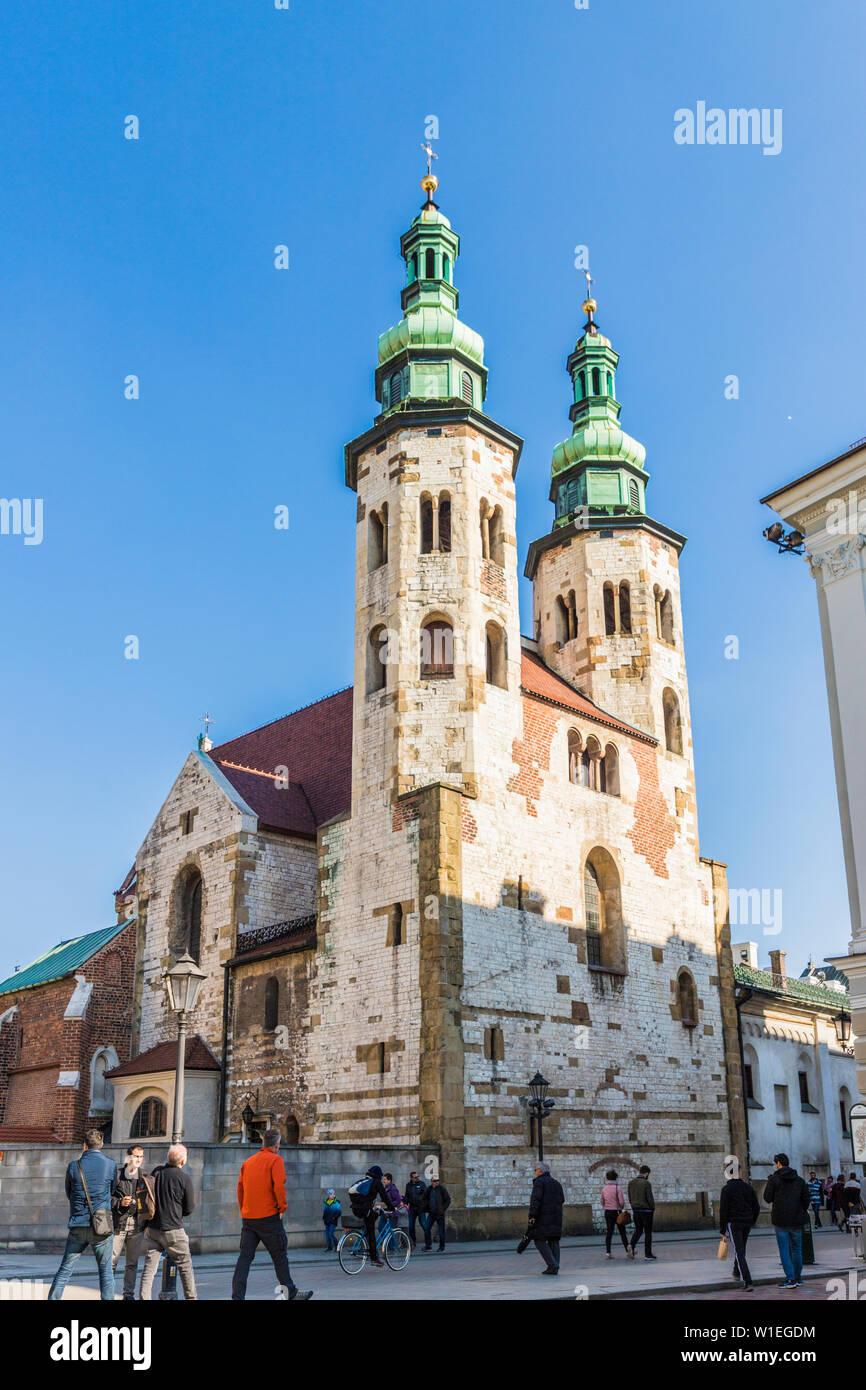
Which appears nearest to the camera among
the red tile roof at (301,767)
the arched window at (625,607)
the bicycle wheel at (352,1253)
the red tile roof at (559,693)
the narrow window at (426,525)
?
the bicycle wheel at (352,1253)

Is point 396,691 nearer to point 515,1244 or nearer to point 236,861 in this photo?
point 236,861

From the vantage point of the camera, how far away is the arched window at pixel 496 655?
29406mm

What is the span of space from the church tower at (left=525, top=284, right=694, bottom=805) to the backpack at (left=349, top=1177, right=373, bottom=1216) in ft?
63.3

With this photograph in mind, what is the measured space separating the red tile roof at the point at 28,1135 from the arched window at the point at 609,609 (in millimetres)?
21057

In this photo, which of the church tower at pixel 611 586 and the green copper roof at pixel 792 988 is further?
the green copper roof at pixel 792 988

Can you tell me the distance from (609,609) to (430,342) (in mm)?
9658

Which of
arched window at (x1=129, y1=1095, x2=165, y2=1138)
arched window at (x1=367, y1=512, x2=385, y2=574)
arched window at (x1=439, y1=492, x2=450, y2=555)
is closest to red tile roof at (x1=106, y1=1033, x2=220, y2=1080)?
arched window at (x1=129, y1=1095, x2=165, y2=1138)

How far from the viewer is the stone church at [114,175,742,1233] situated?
1005 inches

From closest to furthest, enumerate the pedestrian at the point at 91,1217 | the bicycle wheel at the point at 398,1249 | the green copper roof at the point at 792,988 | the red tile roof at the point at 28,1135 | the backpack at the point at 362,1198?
the pedestrian at the point at 91,1217 → the bicycle wheel at the point at 398,1249 → the backpack at the point at 362,1198 → the red tile roof at the point at 28,1135 → the green copper roof at the point at 792,988

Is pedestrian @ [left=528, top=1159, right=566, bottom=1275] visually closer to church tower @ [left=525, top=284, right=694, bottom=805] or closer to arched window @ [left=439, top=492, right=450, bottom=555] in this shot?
arched window @ [left=439, top=492, right=450, bottom=555]

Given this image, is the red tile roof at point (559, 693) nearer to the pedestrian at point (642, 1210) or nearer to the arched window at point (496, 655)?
the arched window at point (496, 655)

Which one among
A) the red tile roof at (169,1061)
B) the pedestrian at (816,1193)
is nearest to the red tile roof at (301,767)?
the red tile roof at (169,1061)
